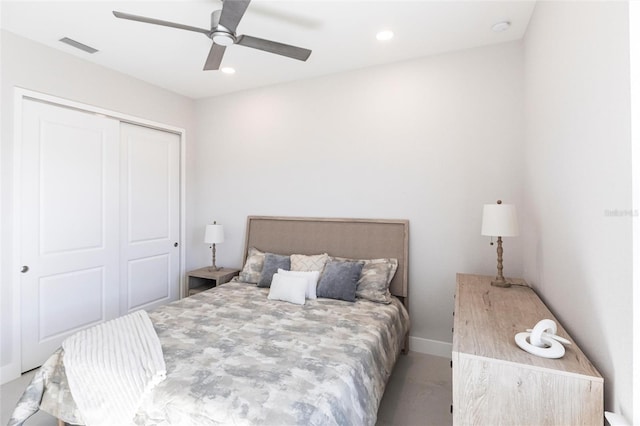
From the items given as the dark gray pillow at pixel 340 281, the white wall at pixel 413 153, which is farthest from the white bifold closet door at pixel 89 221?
the dark gray pillow at pixel 340 281

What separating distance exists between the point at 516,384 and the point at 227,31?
2.38 m

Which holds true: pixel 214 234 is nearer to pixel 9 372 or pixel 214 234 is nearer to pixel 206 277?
pixel 206 277

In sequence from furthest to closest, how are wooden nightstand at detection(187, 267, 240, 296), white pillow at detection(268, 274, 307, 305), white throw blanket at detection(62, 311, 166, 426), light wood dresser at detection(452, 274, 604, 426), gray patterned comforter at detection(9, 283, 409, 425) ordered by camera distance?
wooden nightstand at detection(187, 267, 240, 296)
white pillow at detection(268, 274, 307, 305)
white throw blanket at detection(62, 311, 166, 426)
gray patterned comforter at detection(9, 283, 409, 425)
light wood dresser at detection(452, 274, 604, 426)

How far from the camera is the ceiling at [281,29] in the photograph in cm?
227

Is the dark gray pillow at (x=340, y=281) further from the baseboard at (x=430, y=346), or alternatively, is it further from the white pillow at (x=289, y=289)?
the baseboard at (x=430, y=346)

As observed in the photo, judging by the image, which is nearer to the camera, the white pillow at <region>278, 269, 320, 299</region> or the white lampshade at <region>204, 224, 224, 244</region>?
the white pillow at <region>278, 269, 320, 299</region>

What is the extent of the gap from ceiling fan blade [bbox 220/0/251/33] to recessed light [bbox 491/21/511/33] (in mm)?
1990

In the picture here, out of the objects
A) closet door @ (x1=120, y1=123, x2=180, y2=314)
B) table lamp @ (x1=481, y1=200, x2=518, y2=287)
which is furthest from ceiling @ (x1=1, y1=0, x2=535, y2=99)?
table lamp @ (x1=481, y1=200, x2=518, y2=287)

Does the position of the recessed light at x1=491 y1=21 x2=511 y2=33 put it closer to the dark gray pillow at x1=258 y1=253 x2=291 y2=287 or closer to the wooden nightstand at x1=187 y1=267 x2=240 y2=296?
the dark gray pillow at x1=258 y1=253 x2=291 y2=287

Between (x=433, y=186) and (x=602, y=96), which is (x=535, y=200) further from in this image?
(x=602, y=96)

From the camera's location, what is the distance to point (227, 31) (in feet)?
6.50

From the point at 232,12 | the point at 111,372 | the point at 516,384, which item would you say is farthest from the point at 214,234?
the point at 516,384

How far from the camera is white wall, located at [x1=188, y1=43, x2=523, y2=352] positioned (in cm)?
279

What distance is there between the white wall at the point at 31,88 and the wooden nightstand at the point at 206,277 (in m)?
1.58
